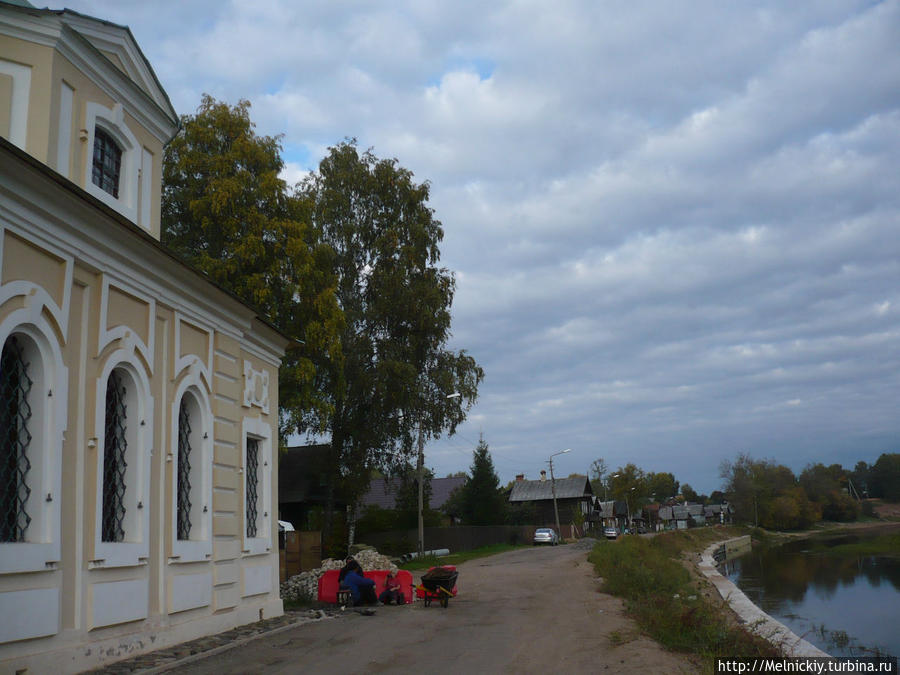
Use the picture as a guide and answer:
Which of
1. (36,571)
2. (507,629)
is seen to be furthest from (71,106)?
(507,629)

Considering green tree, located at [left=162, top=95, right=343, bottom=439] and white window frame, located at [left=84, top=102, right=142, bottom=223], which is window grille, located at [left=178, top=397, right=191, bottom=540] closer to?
white window frame, located at [left=84, top=102, right=142, bottom=223]

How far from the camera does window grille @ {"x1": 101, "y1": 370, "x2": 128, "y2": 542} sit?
32.4 ft

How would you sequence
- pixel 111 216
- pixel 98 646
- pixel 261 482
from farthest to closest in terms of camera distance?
1. pixel 261 482
2. pixel 111 216
3. pixel 98 646

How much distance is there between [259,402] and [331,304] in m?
10.5

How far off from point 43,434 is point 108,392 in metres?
1.89

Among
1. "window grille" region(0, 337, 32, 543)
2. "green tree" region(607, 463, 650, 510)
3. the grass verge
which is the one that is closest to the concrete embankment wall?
the grass verge

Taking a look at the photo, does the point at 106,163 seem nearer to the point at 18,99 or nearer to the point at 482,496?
the point at 18,99

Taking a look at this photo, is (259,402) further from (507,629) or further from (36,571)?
(36,571)

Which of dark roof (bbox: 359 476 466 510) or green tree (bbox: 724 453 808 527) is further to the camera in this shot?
green tree (bbox: 724 453 808 527)

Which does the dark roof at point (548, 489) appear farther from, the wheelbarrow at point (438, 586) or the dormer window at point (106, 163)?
the dormer window at point (106, 163)

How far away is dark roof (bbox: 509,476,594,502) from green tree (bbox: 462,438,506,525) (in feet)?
86.6

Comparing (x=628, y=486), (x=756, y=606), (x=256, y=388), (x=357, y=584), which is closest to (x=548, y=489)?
(x=628, y=486)

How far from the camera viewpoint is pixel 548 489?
8356 centimetres

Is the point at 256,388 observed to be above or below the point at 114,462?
above
